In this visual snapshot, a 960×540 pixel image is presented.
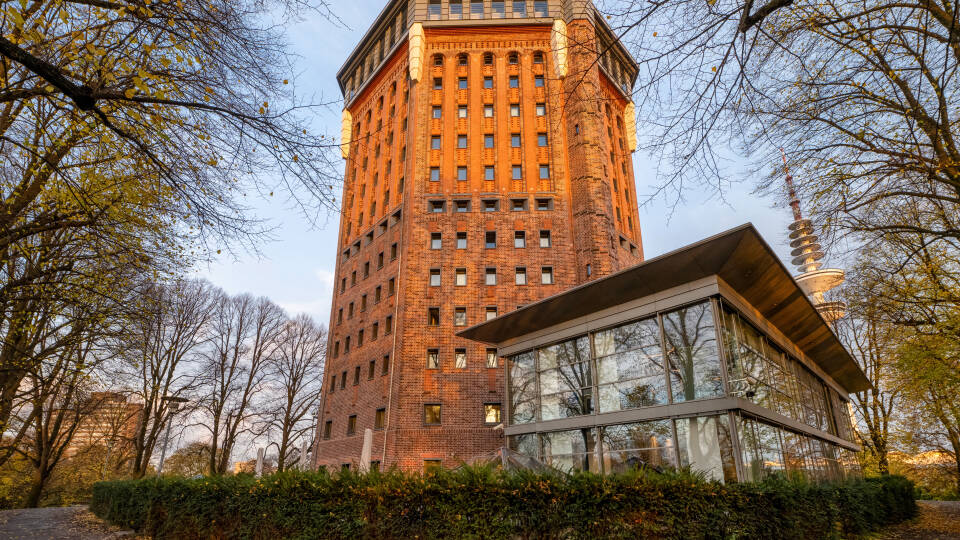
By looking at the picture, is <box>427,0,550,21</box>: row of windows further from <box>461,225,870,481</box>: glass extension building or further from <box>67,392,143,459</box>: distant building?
<box>67,392,143,459</box>: distant building

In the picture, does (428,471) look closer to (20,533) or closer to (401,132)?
(20,533)

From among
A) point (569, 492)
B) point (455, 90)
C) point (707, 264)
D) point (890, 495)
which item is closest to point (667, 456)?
point (707, 264)

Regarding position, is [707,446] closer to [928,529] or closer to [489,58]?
[928,529]

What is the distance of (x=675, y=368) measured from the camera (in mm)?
14555

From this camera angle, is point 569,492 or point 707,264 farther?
point 707,264

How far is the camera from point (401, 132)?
34.5 metres

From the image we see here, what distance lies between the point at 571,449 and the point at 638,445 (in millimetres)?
2797

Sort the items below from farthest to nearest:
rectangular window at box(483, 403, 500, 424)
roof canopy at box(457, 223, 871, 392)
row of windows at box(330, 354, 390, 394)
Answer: row of windows at box(330, 354, 390, 394) < rectangular window at box(483, 403, 500, 424) < roof canopy at box(457, 223, 871, 392)

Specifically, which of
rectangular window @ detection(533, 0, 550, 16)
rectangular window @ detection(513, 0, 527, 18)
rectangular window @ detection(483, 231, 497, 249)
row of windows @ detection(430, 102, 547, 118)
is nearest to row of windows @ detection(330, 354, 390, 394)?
rectangular window @ detection(483, 231, 497, 249)

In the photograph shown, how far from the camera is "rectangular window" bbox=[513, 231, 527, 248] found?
97.8 ft

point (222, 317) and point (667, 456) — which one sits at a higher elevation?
point (222, 317)

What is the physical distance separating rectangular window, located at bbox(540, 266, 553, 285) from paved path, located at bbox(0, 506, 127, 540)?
68.6 ft

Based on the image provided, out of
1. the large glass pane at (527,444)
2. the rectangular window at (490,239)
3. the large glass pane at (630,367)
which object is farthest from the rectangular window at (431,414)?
the large glass pane at (630,367)

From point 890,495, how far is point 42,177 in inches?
959
